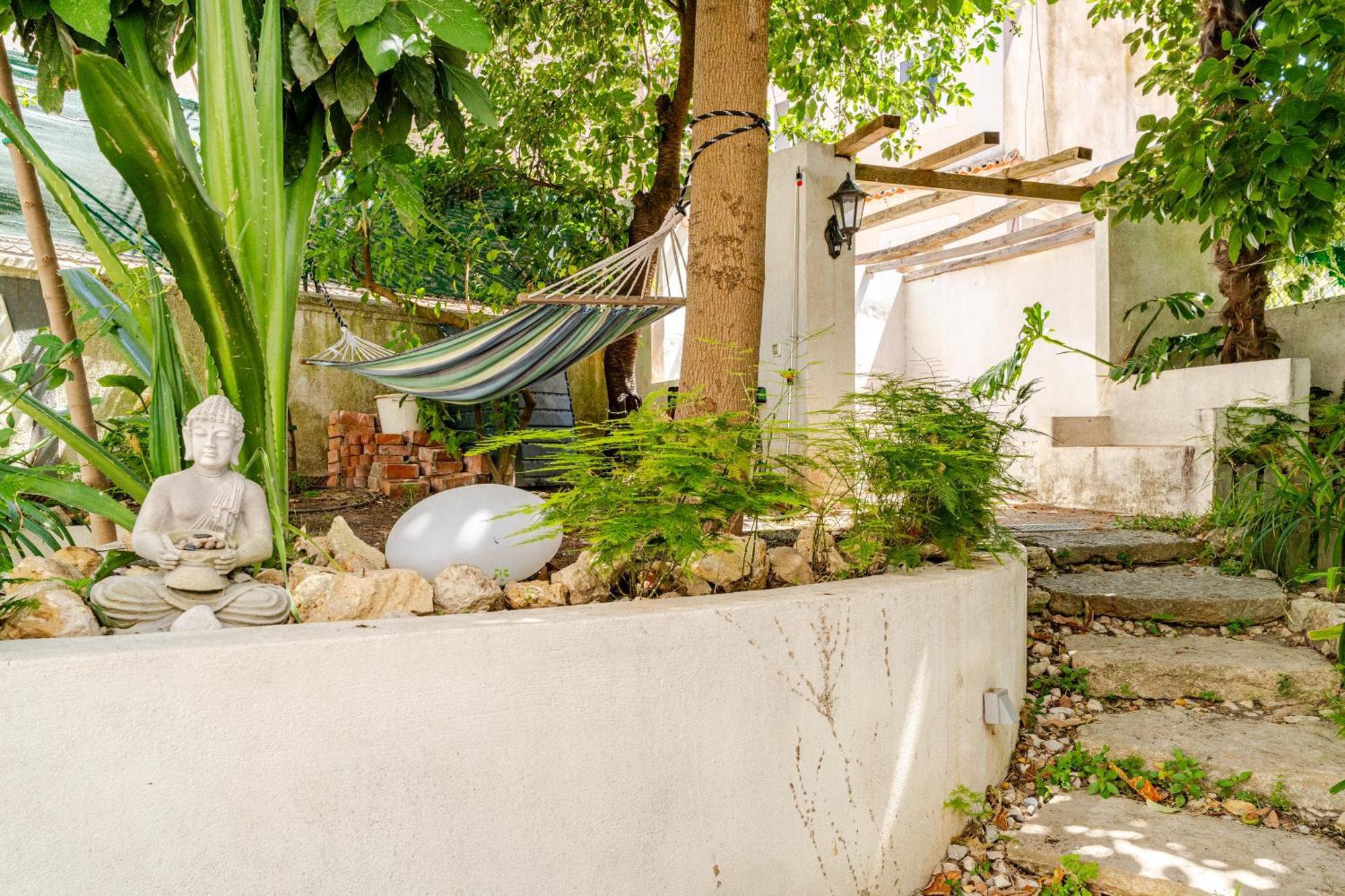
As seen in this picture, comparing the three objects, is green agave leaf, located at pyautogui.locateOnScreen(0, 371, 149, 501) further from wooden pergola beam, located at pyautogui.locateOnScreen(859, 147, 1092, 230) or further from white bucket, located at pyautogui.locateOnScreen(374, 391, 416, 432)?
wooden pergola beam, located at pyautogui.locateOnScreen(859, 147, 1092, 230)

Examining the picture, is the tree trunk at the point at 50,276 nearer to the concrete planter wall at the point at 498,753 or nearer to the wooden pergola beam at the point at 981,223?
the concrete planter wall at the point at 498,753

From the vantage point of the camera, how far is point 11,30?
2.11m

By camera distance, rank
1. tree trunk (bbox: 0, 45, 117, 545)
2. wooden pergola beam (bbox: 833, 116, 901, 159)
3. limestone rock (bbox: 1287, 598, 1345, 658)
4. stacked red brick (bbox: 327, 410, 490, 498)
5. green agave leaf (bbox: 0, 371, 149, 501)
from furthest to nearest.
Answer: stacked red brick (bbox: 327, 410, 490, 498) < wooden pergola beam (bbox: 833, 116, 901, 159) < limestone rock (bbox: 1287, 598, 1345, 658) < tree trunk (bbox: 0, 45, 117, 545) < green agave leaf (bbox: 0, 371, 149, 501)

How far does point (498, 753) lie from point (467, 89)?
50.0 inches

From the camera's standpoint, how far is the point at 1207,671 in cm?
233

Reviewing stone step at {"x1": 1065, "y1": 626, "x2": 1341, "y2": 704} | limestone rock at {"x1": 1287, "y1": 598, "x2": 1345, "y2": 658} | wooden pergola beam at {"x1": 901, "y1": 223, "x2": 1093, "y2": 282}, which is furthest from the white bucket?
wooden pergola beam at {"x1": 901, "y1": 223, "x2": 1093, "y2": 282}

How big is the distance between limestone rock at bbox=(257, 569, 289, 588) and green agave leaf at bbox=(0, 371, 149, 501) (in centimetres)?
24

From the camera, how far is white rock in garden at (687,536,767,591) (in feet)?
5.82

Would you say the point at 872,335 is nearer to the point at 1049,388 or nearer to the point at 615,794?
the point at 1049,388

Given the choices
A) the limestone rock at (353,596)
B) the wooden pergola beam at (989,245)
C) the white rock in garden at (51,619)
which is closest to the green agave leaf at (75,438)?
the white rock in garden at (51,619)

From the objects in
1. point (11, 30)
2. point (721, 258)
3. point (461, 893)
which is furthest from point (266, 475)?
point (11, 30)

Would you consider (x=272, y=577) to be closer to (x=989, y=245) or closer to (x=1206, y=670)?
(x=1206, y=670)

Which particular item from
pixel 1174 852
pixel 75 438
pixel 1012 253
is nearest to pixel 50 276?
pixel 75 438

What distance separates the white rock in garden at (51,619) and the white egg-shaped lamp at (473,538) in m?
0.52
